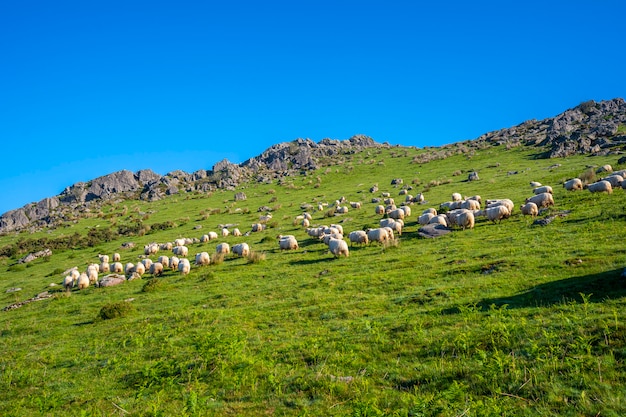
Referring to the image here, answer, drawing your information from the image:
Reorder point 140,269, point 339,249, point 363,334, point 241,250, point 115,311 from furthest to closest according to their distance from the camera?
point 241,250 → point 140,269 → point 339,249 → point 115,311 → point 363,334

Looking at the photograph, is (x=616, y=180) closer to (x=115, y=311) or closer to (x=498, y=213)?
(x=498, y=213)

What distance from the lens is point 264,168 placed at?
4776 inches

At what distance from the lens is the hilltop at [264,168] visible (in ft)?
271

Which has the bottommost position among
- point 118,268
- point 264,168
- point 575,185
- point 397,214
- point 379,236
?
point 118,268

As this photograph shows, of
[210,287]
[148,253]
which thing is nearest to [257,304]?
[210,287]

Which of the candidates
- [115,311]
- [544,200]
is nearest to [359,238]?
[544,200]

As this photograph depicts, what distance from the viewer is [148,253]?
38375 mm

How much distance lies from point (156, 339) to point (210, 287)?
26.2 ft

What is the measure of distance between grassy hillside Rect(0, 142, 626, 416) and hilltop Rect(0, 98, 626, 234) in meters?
57.1

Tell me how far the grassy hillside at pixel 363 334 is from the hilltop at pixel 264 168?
57123mm

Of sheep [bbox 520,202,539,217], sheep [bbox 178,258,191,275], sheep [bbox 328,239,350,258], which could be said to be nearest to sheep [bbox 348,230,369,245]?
sheep [bbox 328,239,350,258]

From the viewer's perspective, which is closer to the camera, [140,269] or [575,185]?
[140,269]

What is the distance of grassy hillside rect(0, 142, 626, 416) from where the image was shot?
7906 mm

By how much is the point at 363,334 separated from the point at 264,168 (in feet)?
369
